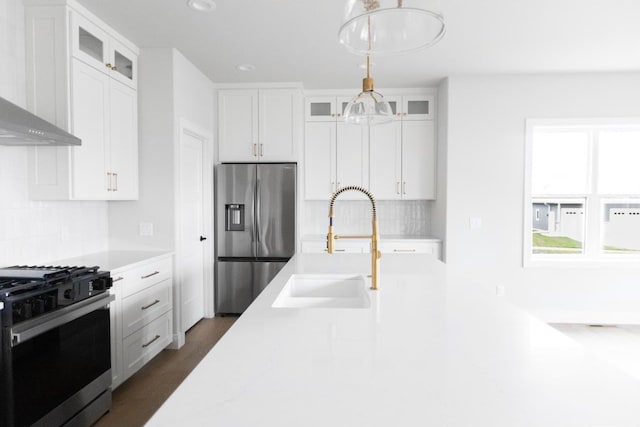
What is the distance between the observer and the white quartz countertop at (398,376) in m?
0.73

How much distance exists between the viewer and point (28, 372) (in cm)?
174

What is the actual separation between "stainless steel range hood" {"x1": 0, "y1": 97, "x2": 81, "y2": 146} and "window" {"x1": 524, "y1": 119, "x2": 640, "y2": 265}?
13.7 feet

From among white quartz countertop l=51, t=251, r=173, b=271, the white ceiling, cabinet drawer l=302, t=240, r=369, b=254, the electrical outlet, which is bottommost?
cabinet drawer l=302, t=240, r=369, b=254

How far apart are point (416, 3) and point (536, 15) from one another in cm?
238

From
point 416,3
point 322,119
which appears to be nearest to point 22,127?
point 416,3

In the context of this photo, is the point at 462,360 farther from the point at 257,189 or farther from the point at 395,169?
the point at 395,169

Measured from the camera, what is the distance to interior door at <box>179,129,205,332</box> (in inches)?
141

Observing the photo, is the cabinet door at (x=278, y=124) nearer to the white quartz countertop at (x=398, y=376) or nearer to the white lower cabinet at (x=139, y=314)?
the white lower cabinet at (x=139, y=314)

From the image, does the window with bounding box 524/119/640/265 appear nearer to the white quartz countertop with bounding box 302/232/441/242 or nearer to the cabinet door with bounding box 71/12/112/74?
the white quartz countertop with bounding box 302/232/441/242

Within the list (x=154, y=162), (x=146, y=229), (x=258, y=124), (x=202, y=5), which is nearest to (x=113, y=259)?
(x=146, y=229)

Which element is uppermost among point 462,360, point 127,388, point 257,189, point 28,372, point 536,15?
point 536,15

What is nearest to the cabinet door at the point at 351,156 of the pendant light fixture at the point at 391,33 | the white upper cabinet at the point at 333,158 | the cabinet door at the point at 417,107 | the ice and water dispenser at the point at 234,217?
the white upper cabinet at the point at 333,158

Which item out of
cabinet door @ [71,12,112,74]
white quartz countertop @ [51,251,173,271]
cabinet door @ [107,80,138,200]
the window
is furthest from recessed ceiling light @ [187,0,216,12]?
the window

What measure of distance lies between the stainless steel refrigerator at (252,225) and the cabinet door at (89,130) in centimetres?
148
